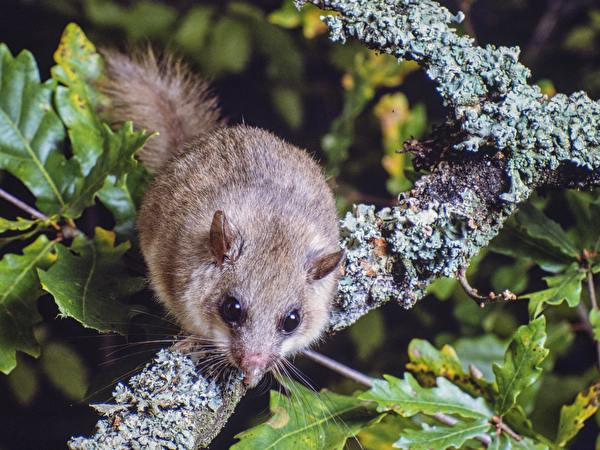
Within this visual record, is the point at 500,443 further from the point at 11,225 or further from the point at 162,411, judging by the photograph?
the point at 11,225

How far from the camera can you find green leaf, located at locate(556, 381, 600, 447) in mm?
1760

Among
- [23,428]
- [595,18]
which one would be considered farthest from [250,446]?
[595,18]

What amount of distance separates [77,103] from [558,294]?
179 cm

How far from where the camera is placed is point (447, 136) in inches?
59.6

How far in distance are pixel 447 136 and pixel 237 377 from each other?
0.99 meters

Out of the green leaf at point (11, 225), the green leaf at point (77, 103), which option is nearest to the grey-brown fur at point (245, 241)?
the green leaf at point (77, 103)

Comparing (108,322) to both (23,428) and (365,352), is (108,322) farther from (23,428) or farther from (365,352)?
(365,352)

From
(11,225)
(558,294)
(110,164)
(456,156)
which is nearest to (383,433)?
(558,294)

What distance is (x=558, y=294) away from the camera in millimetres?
1598

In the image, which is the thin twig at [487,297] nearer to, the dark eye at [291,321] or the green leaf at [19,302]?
the dark eye at [291,321]

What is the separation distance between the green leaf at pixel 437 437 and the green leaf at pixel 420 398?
0.15ft

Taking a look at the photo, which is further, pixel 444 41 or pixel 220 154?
pixel 220 154

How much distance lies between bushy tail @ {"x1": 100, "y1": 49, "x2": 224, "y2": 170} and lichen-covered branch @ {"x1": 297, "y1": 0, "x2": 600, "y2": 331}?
1.04 m

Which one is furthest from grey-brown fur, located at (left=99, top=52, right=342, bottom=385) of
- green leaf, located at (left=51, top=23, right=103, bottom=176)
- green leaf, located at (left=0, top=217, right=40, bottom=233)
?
green leaf, located at (left=0, top=217, right=40, bottom=233)
